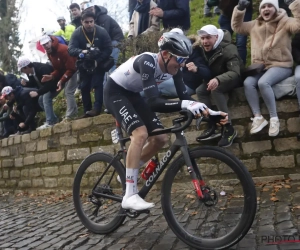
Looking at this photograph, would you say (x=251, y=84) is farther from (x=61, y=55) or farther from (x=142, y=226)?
(x=61, y=55)

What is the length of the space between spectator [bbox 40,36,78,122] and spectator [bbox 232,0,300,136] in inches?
157

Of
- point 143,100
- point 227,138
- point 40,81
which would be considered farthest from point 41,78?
point 143,100

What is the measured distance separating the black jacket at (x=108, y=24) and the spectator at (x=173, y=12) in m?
1.32

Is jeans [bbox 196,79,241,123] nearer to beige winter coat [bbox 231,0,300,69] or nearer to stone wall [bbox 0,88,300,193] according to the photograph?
stone wall [bbox 0,88,300,193]

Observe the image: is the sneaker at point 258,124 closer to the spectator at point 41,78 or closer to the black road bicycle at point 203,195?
the black road bicycle at point 203,195

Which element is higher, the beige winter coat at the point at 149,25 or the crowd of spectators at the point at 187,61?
the beige winter coat at the point at 149,25

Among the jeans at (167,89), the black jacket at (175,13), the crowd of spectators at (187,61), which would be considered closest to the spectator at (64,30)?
the crowd of spectators at (187,61)

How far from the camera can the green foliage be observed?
27484 mm

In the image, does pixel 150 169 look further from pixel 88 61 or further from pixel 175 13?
pixel 175 13

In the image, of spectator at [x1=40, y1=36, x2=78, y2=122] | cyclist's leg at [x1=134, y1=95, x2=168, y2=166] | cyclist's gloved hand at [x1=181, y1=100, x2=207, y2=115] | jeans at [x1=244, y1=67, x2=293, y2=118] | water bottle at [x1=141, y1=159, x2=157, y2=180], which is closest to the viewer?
cyclist's gloved hand at [x1=181, y1=100, x2=207, y2=115]

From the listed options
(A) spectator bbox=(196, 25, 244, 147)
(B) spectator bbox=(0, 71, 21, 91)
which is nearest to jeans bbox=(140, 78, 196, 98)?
(A) spectator bbox=(196, 25, 244, 147)

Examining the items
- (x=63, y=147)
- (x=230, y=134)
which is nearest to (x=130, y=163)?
(x=230, y=134)

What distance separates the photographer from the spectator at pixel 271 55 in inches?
246

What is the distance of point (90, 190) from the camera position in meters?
4.95
